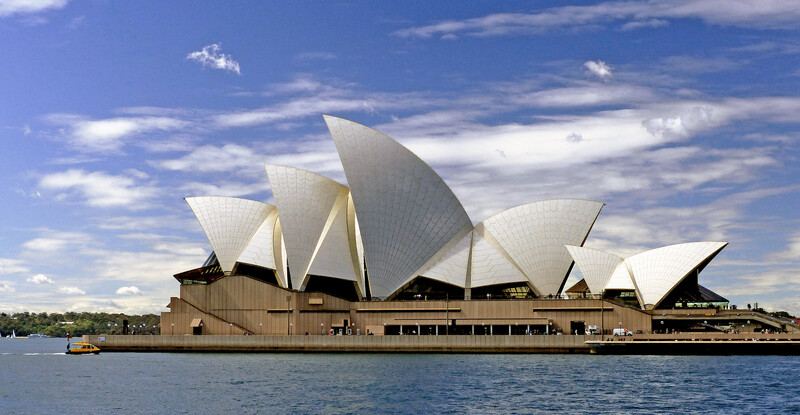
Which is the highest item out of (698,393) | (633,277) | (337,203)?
(337,203)

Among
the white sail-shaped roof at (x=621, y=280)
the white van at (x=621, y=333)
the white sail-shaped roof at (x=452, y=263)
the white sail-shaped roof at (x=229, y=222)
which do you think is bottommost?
the white van at (x=621, y=333)

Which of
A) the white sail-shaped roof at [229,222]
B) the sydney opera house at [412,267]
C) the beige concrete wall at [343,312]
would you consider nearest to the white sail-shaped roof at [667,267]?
the sydney opera house at [412,267]

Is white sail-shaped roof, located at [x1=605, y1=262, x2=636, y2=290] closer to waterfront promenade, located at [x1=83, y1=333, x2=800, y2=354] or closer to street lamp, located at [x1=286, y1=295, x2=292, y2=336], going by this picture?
waterfront promenade, located at [x1=83, y1=333, x2=800, y2=354]

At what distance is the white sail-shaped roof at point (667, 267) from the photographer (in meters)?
71.8

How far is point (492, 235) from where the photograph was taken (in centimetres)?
7650

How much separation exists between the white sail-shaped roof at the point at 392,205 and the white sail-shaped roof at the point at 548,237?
→ 4933 millimetres

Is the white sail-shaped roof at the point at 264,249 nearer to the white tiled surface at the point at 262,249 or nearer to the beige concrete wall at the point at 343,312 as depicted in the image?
the white tiled surface at the point at 262,249

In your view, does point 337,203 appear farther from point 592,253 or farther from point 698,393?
point 698,393

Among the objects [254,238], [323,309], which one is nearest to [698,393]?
[323,309]

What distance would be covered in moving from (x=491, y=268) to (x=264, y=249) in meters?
20.5

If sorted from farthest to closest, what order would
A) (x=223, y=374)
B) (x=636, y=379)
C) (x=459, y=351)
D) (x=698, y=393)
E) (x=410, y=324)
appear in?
(x=410, y=324) → (x=459, y=351) → (x=223, y=374) → (x=636, y=379) → (x=698, y=393)

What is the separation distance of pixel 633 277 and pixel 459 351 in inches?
682

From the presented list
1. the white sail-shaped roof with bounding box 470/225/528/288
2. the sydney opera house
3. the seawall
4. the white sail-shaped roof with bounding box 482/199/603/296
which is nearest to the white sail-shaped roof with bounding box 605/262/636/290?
the sydney opera house

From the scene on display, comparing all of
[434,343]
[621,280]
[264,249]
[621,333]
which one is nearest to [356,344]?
[434,343]
